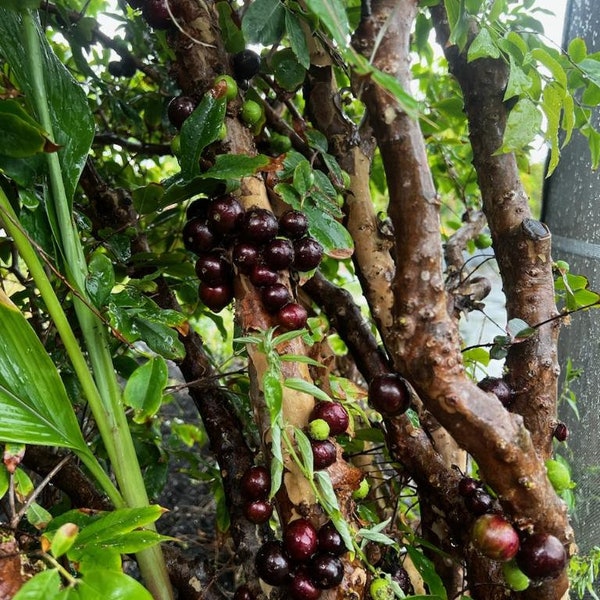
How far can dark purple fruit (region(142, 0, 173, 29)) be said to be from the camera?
0.71m

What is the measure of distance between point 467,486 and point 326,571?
201mm

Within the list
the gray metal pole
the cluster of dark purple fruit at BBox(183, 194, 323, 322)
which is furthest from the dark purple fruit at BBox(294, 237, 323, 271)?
the gray metal pole

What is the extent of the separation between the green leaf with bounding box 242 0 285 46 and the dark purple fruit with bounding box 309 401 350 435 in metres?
0.46

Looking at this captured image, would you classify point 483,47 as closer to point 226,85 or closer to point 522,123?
point 522,123

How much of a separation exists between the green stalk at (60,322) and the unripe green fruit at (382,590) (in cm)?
31

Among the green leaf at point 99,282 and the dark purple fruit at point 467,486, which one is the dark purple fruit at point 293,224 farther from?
the dark purple fruit at point 467,486

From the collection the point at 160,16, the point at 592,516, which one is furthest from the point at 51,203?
the point at 592,516

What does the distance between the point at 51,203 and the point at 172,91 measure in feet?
1.91

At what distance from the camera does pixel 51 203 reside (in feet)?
2.25

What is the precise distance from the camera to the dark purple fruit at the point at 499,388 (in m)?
0.69

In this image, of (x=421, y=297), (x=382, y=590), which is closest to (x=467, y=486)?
(x=382, y=590)

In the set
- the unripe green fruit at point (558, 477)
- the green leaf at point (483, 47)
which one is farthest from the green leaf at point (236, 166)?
the unripe green fruit at point (558, 477)

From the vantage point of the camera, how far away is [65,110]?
0.71m

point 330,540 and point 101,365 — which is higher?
point 101,365
